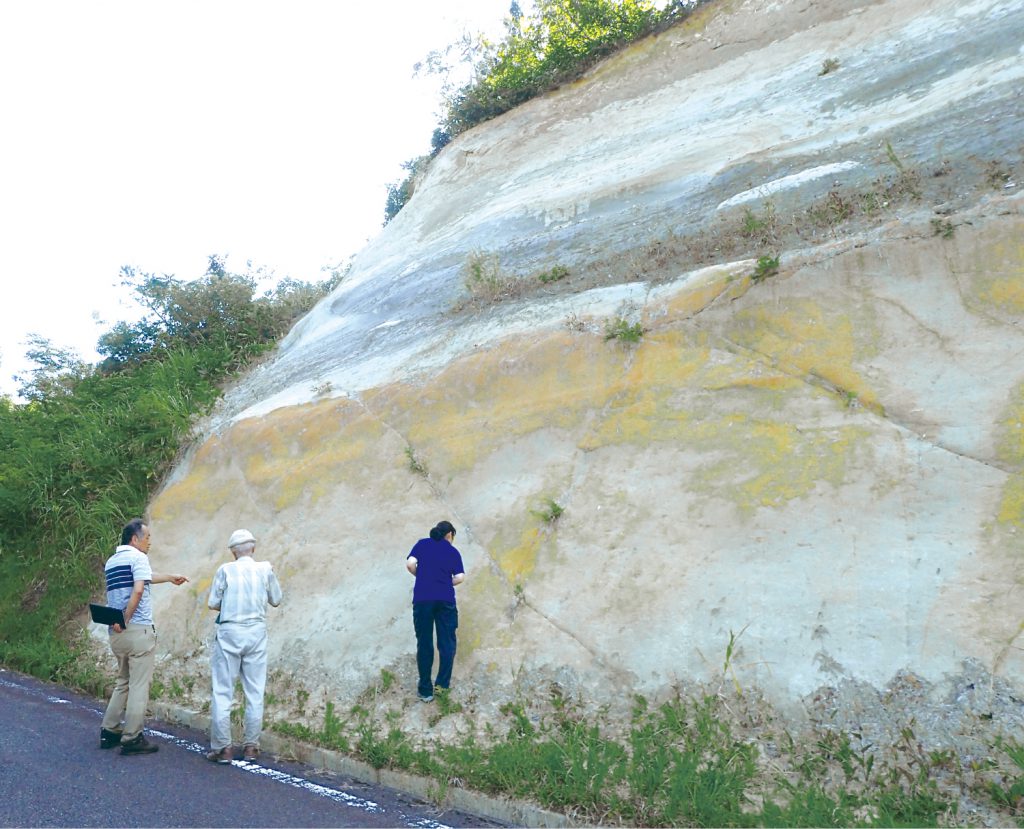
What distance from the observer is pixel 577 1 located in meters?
16.7

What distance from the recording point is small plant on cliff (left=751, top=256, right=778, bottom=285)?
7629 millimetres

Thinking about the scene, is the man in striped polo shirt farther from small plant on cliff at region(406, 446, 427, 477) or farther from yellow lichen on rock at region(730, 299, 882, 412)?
yellow lichen on rock at region(730, 299, 882, 412)

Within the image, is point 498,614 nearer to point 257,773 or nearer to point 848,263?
point 257,773

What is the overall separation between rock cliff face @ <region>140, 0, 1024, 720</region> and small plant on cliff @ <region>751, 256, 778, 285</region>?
32mm

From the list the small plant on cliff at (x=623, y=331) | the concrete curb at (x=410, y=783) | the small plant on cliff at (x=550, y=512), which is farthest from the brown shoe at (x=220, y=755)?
→ the small plant on cliff at (x=623, y=331)

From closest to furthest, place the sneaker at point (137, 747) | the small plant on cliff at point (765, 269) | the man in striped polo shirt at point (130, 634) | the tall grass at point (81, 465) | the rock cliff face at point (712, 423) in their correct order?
the rock cliff face at point (712, 423)
the sneaker at point (137, 747)
the man in striped polo shirt at point (130, 634)
the small plant on cliff at point (765, 269)
the tall grass at point (81, 465)

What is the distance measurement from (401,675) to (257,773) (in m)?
1.44

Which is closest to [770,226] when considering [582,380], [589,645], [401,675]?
[582,380]

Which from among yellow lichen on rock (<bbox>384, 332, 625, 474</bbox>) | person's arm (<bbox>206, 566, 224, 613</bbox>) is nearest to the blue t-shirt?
person's arm (<bbox>206, 566, 224, 613</bbox>)

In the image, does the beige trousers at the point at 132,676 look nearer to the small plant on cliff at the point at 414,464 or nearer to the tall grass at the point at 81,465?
the tall grass at the point at 81,465

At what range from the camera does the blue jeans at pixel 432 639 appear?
20.4ft

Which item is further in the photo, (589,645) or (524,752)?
(589,645)

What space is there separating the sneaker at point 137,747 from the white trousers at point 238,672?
0.46 m

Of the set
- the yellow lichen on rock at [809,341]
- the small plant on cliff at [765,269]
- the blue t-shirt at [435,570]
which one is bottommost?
the blue t-shirt at [435,570]
